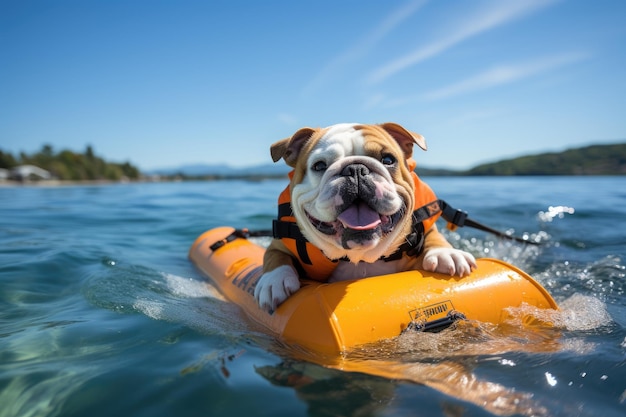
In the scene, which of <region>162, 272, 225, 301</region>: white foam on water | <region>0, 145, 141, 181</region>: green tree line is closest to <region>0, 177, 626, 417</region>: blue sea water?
<region>162, 272, 225, 301</region>: white foam on water

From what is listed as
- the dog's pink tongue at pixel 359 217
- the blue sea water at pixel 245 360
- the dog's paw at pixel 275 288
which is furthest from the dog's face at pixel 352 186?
the blue sea water at pixel 245 360

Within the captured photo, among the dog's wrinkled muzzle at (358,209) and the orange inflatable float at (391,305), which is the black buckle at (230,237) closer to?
the orange inflatable float at (391,305)

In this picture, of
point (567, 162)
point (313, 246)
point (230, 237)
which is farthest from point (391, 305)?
point (567, 162)

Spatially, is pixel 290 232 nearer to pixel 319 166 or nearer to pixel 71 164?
pixel 319 166

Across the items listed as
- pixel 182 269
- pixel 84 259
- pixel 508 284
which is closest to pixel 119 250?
pixel 84 259

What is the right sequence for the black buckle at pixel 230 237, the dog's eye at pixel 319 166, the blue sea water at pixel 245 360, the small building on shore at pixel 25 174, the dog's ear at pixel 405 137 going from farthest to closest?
the small building on shore at pixel 25 174
the black buckle at pixel 230 237
the dog's ear at pixel 405 137
the dog's eye at pixel 319 166
the blue sea water at pixel 245 360

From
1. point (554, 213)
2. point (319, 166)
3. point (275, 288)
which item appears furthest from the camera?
point (554, 213)

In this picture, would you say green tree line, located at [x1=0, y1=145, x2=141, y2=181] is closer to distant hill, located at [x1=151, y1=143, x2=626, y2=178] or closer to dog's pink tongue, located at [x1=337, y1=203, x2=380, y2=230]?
distant hill, located at [x1=151, y1=143, x2=626, y2=178]
